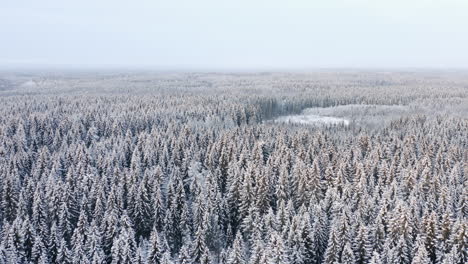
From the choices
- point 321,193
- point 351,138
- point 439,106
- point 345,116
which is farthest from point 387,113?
point 321,193

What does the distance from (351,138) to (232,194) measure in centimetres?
4244

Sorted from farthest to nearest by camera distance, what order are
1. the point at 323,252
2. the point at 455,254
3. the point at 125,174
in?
the point at 125,174 < the point at 323,252 < the point at 455,254

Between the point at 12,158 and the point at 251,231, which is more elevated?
the point at 12,158

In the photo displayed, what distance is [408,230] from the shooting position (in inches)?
1825

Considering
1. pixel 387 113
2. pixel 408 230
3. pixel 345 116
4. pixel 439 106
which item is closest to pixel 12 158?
pixel 408 230

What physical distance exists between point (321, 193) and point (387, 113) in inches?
4243

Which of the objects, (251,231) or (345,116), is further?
(345,116)

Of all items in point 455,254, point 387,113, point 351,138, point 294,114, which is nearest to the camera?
point 455,254

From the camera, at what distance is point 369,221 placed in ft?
173

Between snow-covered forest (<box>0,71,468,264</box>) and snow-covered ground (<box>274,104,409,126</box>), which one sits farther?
snow-covered ground (<box>274,104,409,126</box>)

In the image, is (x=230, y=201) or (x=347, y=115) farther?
(x=347, y=115)

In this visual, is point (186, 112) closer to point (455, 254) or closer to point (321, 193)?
point (321, 193)

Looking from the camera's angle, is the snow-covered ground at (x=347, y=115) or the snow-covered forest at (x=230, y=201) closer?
the snow-covered forest at (x=230, y=201)

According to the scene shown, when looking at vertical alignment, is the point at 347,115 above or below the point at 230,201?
above
